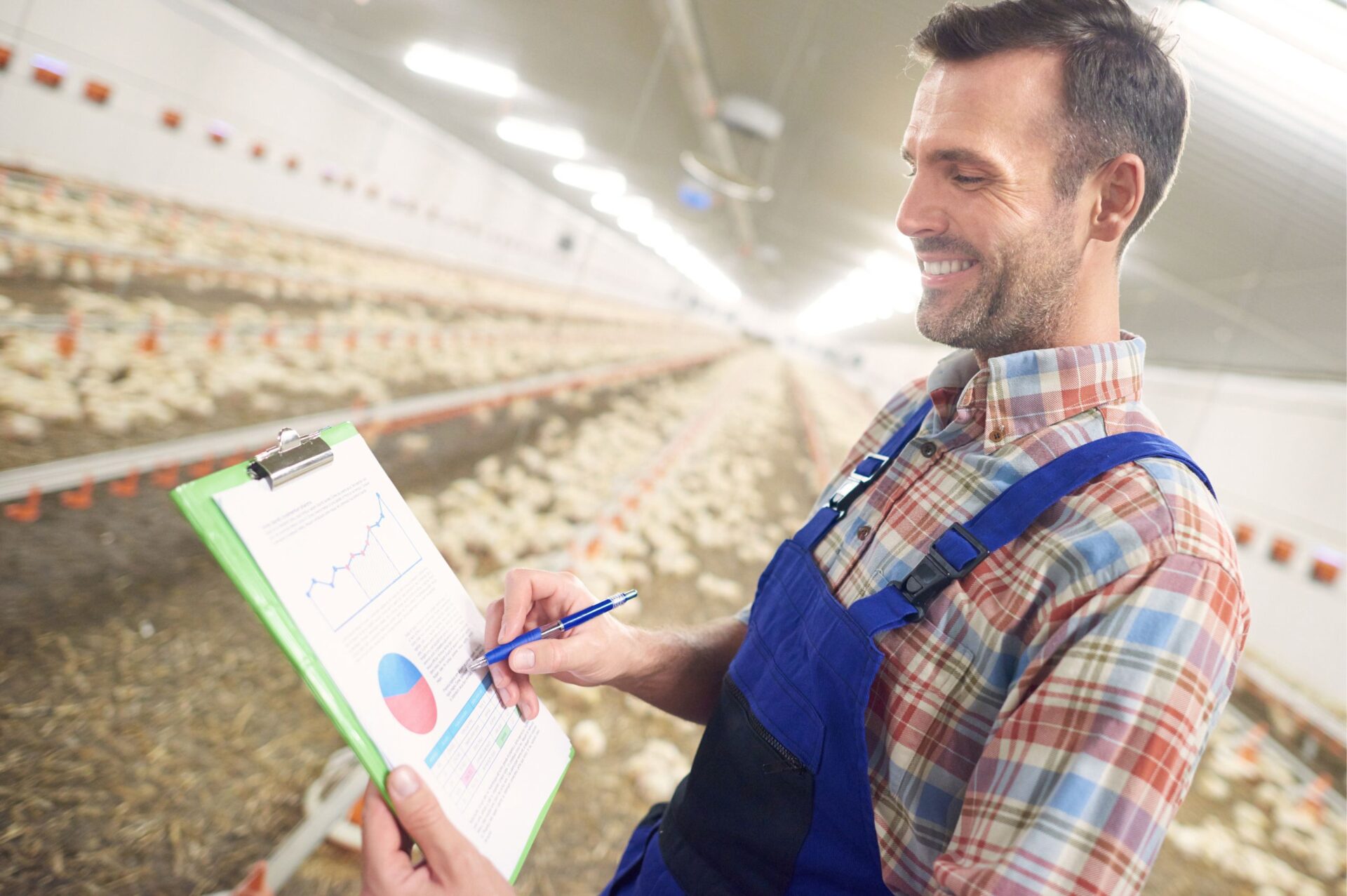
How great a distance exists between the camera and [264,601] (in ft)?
2.44

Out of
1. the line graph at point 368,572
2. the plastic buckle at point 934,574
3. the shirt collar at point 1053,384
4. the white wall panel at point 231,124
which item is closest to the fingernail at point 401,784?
the line graph at point 368,572

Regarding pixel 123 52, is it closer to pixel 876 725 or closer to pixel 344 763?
pixel 344 763

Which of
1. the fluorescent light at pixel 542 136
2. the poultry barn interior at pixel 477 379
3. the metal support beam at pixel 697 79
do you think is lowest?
the poultry barn interior at pixel 477 379

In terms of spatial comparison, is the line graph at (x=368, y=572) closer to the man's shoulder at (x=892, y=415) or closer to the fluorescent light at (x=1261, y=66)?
the man's shoulder at (x=892, y=415)

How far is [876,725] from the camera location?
1.04m

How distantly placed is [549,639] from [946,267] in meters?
0.93

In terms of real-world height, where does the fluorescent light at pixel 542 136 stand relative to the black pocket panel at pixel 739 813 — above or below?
above

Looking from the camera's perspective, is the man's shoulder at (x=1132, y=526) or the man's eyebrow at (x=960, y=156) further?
the man's eyebrow at (x=960, y=156)

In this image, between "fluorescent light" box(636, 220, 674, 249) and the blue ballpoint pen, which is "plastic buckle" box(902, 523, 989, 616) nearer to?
the blue ballpoint pen

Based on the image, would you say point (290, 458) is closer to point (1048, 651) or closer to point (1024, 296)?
point (1048, 651)

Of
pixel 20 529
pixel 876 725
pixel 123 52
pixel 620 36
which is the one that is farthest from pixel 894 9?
pixel 123 52

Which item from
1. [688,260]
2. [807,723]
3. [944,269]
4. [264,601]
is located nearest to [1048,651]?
[807,723]

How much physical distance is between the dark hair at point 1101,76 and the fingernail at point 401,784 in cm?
125

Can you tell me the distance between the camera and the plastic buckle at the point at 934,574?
0.94m
